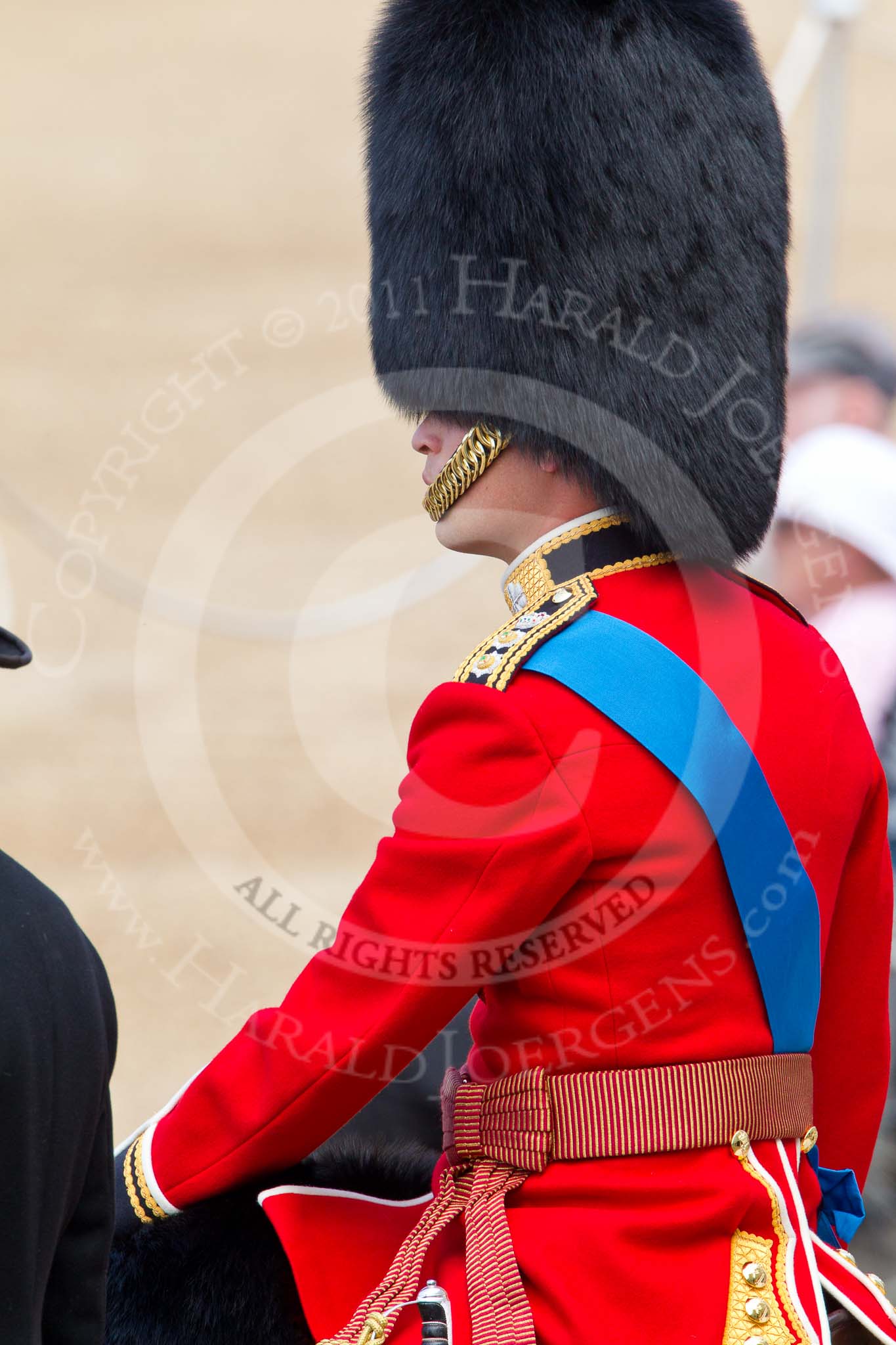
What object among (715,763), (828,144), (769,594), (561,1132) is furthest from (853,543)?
(828,144)

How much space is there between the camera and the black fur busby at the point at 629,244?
1.62 meters

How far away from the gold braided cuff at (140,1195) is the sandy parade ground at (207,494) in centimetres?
175

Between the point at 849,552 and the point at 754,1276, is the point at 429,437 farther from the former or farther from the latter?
the point at 849,552

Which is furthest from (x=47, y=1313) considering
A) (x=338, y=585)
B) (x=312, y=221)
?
(x=312, y=221)

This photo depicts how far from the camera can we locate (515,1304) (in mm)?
1446

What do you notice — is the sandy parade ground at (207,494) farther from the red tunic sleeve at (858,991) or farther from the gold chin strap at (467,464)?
the gold chin strap at (467,464)

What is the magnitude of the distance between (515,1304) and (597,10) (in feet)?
3.97

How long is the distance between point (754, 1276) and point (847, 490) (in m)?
1.64

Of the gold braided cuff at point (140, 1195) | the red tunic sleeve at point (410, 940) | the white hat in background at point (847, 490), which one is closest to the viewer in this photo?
the red tunic sleeve at point (410, 940)

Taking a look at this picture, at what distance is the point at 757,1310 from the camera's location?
1.44 m

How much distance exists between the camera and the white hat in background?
274cm

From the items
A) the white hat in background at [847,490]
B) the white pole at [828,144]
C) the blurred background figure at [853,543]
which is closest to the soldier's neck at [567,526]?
the blurred background figure at [853,543]

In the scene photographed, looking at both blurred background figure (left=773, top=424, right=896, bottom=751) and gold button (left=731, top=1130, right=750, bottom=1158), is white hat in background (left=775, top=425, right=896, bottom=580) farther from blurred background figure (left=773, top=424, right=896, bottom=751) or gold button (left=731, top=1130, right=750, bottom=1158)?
gold button (left=731, top=1130, right=750, bottom=1158)

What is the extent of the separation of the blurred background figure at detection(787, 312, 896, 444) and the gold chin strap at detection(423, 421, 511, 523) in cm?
157
